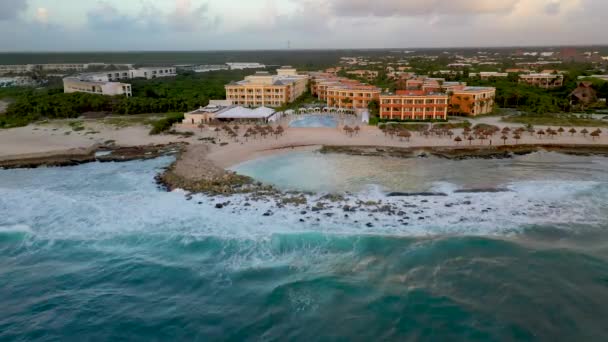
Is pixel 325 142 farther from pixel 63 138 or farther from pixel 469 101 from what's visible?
pixel 63 138

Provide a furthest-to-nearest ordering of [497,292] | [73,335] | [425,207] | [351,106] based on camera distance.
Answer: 1. [351,106]
2. [425,207]
3. [497,292]
4. [73,335]

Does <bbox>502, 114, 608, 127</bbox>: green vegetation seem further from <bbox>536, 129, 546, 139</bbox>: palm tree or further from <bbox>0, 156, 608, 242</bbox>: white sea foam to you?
<bbox>0, 156, 608, 242</bbox>: white sea foam

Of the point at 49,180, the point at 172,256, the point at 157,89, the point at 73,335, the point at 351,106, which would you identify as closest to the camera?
the point at 73,335

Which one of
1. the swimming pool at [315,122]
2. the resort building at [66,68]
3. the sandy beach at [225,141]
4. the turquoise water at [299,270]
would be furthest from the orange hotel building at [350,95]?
the resort building at [66,68]

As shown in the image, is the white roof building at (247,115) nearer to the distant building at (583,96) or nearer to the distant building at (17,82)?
the distant building at (583,96)

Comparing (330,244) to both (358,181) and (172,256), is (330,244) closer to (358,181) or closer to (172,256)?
(172,256)

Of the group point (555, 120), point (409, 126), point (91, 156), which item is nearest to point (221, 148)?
point (91, 156)

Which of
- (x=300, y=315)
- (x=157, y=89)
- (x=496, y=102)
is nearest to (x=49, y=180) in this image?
(x=300, y=315)
